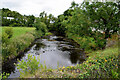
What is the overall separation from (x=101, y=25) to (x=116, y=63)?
17.2 ft

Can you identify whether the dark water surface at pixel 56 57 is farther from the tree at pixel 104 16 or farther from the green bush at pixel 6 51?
the tree at pixel 104 16

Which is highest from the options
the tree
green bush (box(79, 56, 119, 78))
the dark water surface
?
the tree

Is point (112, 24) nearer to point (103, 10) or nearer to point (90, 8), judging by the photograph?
point (103, 10)

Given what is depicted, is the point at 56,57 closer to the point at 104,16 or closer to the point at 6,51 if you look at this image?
the point at 6,51

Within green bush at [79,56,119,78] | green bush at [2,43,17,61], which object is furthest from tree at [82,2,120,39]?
green bush at [2,43,17,61]

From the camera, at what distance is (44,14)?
2591 inches

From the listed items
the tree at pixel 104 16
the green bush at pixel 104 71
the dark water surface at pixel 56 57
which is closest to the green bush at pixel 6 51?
the dark water surface at pixel 56 57

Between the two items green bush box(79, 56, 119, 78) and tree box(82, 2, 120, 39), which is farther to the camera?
tree box(82, 2, 120, 39)

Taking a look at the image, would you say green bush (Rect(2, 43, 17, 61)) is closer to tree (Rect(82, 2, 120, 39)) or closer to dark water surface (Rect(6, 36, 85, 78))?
dark water surface (Rect(6, 36, 85, 78))

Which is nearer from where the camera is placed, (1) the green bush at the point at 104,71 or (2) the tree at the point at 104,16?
(1) the green bush at the point at 104,71

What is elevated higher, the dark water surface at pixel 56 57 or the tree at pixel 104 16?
the tree at pixel 104 16

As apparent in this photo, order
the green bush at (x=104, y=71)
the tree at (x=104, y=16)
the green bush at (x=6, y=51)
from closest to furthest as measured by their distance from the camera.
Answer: the green bush at (x=104, y=71)
the green bush at (x=6, y=51)
the tree at (x=104, y=16)

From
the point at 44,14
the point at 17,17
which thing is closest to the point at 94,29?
the point at 17,17

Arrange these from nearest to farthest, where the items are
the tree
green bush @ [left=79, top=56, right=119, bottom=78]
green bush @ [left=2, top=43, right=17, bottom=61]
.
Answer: green bush @ [left=79, top=56, right=119, bottom=78] < green bush @ [left=2, top=43, right=17, bottom=61] < the tree
